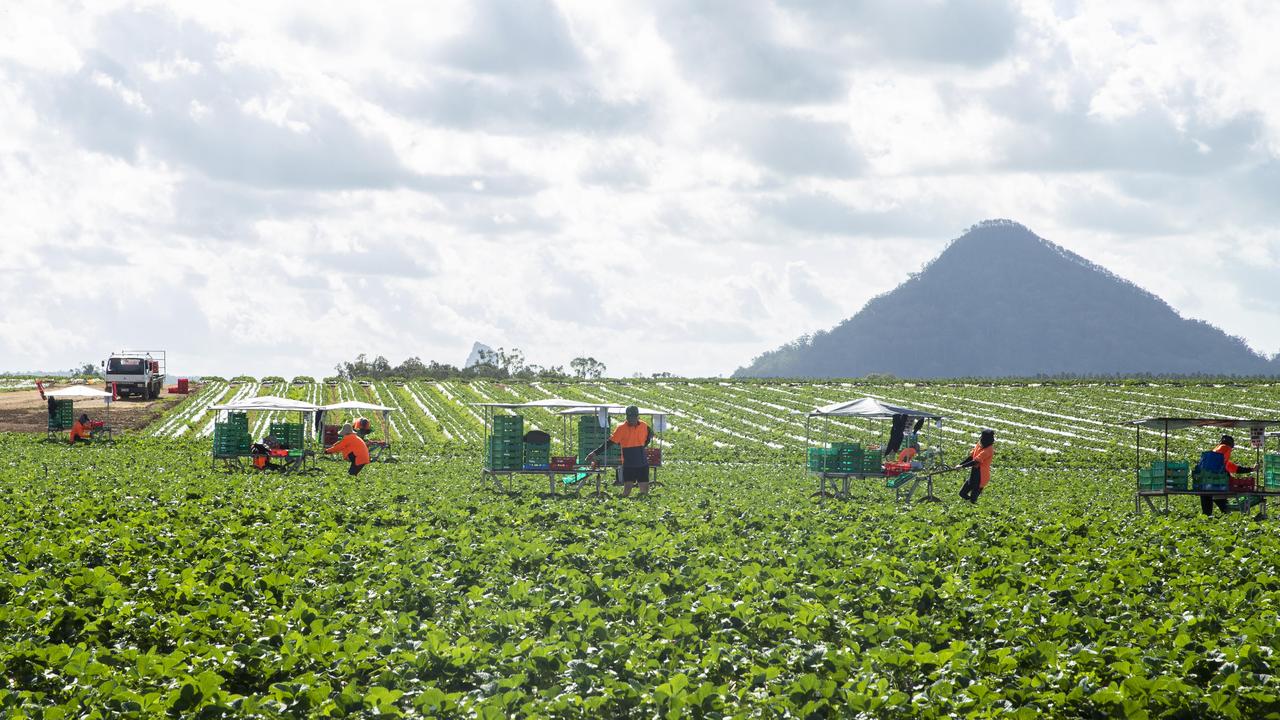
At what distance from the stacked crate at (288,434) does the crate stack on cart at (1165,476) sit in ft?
78.0

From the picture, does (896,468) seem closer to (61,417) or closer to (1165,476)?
(1165,476)

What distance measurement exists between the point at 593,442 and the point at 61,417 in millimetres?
28542

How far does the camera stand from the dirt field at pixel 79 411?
2035 inches

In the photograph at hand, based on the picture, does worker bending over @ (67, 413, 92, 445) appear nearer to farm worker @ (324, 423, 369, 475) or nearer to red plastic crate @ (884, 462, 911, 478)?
farm worker @ (324, 423, 369, 475)

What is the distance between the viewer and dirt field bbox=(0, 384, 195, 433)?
51688mm

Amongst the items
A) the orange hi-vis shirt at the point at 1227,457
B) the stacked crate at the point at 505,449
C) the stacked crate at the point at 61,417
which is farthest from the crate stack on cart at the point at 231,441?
the orange hi-vis shirt at the point at 1227,457

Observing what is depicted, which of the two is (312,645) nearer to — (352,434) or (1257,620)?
(1257,620)

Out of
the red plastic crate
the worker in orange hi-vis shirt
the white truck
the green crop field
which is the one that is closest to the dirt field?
the white truck

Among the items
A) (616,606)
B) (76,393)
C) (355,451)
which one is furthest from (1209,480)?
(76,393)

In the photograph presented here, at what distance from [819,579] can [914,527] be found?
207 inches

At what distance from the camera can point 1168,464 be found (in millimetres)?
22781

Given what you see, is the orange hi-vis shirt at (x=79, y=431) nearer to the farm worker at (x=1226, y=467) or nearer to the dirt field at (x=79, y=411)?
the dirt field at (x=79, y=411)

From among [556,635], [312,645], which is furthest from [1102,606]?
[312,645]

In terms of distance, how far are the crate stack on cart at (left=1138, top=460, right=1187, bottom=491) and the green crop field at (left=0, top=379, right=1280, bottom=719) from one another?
72cm
